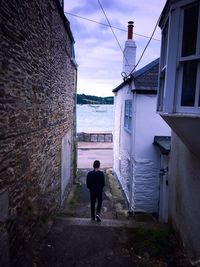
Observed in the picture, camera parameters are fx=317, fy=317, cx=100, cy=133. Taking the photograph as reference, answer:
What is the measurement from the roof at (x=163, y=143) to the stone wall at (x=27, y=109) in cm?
370

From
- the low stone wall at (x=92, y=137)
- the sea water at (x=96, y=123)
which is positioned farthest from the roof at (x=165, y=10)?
the sea water at (x=96, y=123)

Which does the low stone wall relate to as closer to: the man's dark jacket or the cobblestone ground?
the man's dark jacket

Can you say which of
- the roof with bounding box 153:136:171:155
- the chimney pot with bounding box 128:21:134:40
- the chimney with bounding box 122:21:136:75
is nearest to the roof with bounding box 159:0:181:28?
the roof with bounding box 153:136:171:155

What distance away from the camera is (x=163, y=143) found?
37.8 feet

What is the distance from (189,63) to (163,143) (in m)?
6.42

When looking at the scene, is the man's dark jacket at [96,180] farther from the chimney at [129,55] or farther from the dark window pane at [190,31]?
the chimney at [129,55]

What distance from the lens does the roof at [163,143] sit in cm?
1064

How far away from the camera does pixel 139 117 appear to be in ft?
41.0

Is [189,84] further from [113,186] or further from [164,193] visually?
[113,186]

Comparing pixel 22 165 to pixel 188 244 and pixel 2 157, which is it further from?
pixel 188 244

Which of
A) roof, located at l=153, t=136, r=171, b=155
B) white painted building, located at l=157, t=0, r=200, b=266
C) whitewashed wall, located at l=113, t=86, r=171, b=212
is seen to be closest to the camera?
white painted building, located at l=157, t=0, r=200, b=266

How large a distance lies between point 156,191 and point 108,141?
26.8 m

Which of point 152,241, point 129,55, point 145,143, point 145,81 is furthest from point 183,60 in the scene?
point 129,55

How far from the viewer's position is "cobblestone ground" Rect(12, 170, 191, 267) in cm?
644
